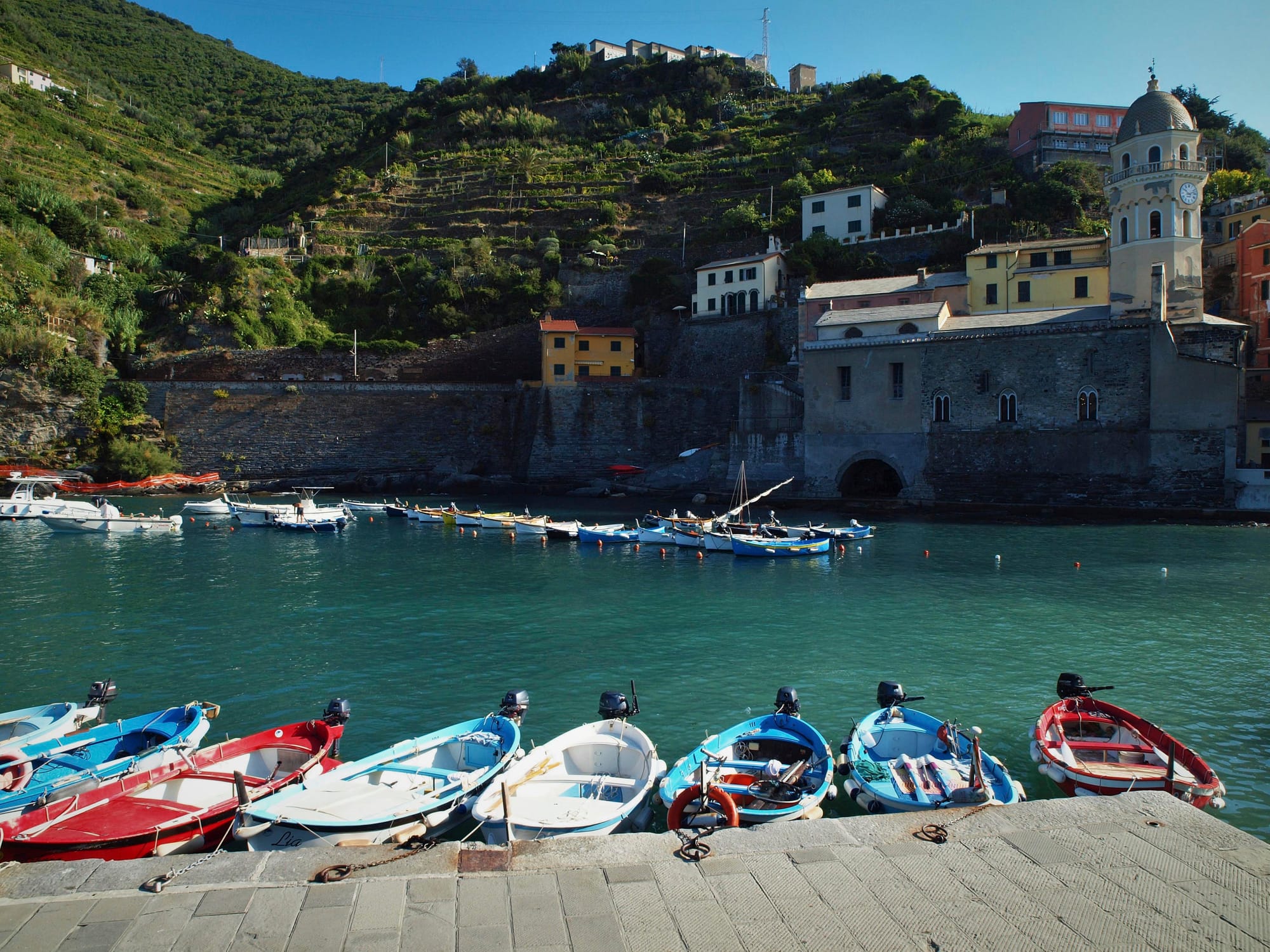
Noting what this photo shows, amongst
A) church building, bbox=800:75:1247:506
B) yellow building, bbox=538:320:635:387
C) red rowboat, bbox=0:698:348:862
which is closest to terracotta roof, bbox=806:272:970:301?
church building, bbox=800:75:1247:506

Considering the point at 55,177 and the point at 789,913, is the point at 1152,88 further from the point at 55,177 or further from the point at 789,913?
the point at 55,177

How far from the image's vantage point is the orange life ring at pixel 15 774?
9211mm

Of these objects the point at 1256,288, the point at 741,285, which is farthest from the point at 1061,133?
the point at 741,285

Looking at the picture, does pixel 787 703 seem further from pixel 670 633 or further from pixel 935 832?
pixel 670 633

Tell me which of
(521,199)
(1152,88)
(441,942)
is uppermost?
(521,199)

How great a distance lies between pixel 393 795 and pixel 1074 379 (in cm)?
3362

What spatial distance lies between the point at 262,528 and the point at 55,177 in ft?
153

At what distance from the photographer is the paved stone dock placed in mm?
5191

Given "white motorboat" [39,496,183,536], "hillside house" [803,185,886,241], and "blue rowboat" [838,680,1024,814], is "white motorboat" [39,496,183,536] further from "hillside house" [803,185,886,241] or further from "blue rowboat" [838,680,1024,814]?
"hillside house" [803,185,886,241]

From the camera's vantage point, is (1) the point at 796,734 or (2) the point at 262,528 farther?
(2) the point at 262,528

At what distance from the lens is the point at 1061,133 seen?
55.8 meters

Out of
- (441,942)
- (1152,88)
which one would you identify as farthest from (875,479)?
(441,942)

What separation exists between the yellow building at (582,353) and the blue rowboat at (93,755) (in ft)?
124

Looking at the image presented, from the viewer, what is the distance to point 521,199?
6719 cm
